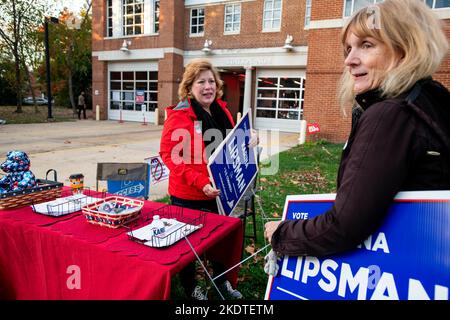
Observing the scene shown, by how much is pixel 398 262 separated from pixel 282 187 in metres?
5.10

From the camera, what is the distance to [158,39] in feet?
61.9

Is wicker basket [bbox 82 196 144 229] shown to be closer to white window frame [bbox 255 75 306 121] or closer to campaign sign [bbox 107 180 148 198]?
campaign sign [bbox 107 180 148 198]

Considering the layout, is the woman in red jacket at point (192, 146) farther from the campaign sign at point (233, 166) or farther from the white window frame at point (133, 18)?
the white window frame at point (133, 18)

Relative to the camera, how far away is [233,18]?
58.3 feet

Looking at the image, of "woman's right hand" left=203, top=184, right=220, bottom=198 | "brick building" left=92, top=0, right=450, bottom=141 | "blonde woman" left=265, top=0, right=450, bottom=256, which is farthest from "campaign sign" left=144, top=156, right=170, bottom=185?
"brick building" left=92, top=0, right=450, bottom=141

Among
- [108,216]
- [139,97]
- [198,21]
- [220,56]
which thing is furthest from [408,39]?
[139,97]

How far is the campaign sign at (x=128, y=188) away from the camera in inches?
149

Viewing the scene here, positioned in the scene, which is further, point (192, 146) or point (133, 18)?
point (133, 18)

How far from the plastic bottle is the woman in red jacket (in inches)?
22.4

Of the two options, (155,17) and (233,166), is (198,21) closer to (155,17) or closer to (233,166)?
(155,17)

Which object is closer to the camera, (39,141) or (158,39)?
(39,141)

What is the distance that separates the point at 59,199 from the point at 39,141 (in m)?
9.81

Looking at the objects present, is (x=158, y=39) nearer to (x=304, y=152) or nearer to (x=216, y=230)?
(x=304, y=152)

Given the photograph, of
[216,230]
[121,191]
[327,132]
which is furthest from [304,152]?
[216,230]
